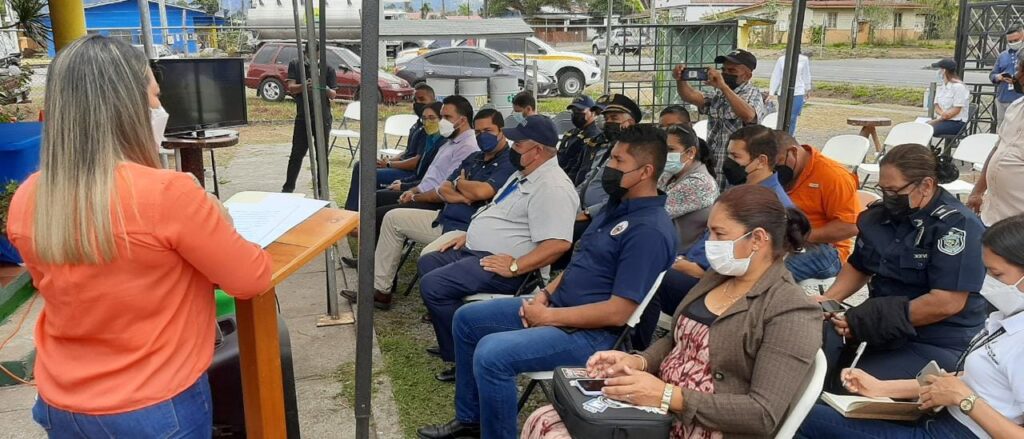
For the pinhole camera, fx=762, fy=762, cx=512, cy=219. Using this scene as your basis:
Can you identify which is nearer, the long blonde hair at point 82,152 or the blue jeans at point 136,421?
the long blonde hair at point 82,152

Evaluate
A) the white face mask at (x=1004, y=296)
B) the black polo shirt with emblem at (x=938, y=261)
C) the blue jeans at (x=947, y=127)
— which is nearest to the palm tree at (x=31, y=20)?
the black polo shirt with emblem at (x=938, y=261)

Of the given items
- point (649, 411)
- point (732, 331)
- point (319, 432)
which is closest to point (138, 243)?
point (649, 411)

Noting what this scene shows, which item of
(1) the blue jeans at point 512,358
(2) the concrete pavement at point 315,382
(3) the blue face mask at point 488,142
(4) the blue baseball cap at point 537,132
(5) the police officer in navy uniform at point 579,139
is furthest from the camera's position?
(5) the police officer in navy uniform at point 579,139

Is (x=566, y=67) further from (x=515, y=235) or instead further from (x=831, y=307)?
(x=831, y=307)

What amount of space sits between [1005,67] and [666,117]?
23.8 feet

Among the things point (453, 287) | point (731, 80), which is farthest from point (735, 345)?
point (731, 80)

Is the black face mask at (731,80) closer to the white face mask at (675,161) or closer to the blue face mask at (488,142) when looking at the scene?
the white face mask at (675,161)

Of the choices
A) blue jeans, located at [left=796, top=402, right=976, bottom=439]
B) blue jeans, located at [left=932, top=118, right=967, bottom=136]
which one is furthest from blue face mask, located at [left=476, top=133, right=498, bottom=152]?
blue jeans, located at [left=932, top=118, right=967, bottom=136]

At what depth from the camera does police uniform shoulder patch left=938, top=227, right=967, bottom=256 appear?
273cm

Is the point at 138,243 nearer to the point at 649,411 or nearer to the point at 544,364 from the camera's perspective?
the point at 649,411

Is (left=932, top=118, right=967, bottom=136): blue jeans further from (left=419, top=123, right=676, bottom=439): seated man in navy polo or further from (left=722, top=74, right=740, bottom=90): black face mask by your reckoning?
(left=419, top=123, right=676, bottom=439): seated man in navy polo

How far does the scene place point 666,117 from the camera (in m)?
5.38

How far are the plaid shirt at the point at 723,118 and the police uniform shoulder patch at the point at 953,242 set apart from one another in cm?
272

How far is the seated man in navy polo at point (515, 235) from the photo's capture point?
3781mm
